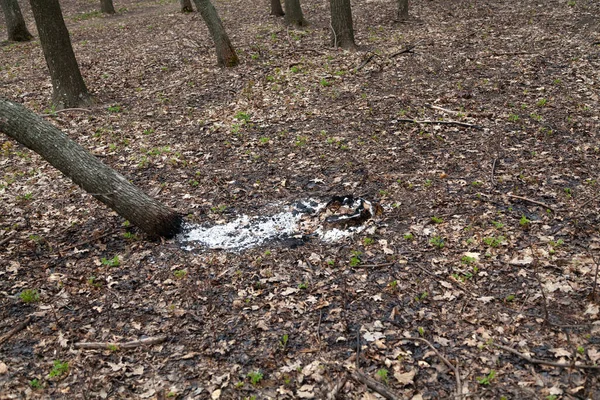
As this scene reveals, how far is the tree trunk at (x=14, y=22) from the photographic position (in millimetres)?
17203

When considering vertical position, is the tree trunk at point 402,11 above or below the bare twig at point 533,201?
above

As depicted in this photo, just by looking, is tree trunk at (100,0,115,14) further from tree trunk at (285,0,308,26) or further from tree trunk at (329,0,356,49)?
tree trunk at (329,0,356,49)

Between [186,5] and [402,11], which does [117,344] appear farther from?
[186,5]

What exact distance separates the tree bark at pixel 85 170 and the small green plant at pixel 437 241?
374 centimetres

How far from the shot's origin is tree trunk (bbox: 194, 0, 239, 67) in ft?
41.9

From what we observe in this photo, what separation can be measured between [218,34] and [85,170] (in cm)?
754

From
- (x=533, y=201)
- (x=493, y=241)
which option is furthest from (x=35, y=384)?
(x=533, y=201)

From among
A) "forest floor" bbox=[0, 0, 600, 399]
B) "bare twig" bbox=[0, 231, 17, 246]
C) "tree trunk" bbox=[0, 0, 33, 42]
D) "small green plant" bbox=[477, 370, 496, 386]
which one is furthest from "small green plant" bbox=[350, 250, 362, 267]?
"tree trunk" bbox=[0, 0, 33, 42]

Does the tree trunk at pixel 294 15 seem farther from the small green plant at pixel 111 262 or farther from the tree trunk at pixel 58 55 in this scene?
the small green plant at pixel 111 262

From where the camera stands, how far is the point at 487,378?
4426 millimetres

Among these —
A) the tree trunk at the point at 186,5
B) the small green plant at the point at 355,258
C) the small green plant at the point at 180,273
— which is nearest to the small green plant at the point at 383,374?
the small green plant at the point at 355,258

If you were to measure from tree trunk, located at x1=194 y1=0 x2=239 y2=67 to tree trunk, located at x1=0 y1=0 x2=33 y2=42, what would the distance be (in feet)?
29.0

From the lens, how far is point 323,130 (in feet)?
32.1

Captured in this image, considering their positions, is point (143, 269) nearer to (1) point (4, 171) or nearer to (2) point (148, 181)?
(2) point (148, 181)
